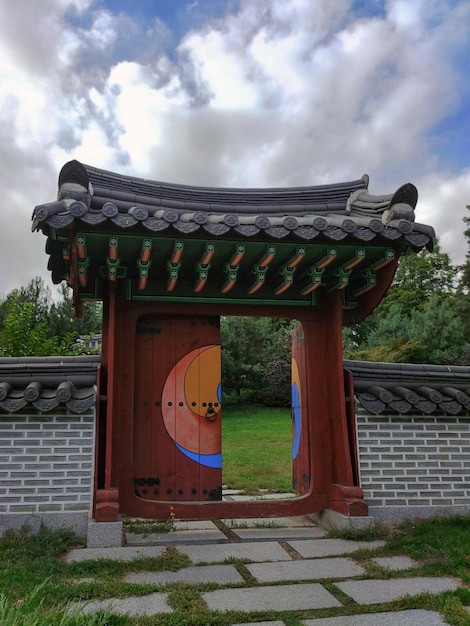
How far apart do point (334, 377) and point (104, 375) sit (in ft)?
7.28

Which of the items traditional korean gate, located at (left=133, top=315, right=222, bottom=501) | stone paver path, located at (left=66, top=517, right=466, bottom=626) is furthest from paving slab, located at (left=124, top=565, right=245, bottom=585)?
traditional korean gate, located at (left=133, top=315, right=222, bottom=501)

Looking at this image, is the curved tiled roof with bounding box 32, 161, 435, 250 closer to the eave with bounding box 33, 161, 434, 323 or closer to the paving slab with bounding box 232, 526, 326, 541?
the eave with bounding box 33, 161, 434, 323

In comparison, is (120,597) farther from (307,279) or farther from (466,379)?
(466,379)

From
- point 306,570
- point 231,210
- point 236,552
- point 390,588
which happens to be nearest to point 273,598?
point 306,570

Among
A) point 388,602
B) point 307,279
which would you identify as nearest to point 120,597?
point 388,602

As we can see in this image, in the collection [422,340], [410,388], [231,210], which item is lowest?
[410,388]

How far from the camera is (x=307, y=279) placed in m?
5.20

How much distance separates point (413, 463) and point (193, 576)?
254cm

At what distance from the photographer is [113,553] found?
3.87 metres

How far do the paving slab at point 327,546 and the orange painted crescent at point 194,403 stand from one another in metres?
1.20

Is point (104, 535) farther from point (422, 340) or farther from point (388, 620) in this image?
point (422, 340)

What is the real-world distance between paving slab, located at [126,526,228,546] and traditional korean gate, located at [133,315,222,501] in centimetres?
30

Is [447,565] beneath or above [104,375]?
beneath

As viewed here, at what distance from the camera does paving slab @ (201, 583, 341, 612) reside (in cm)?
290
